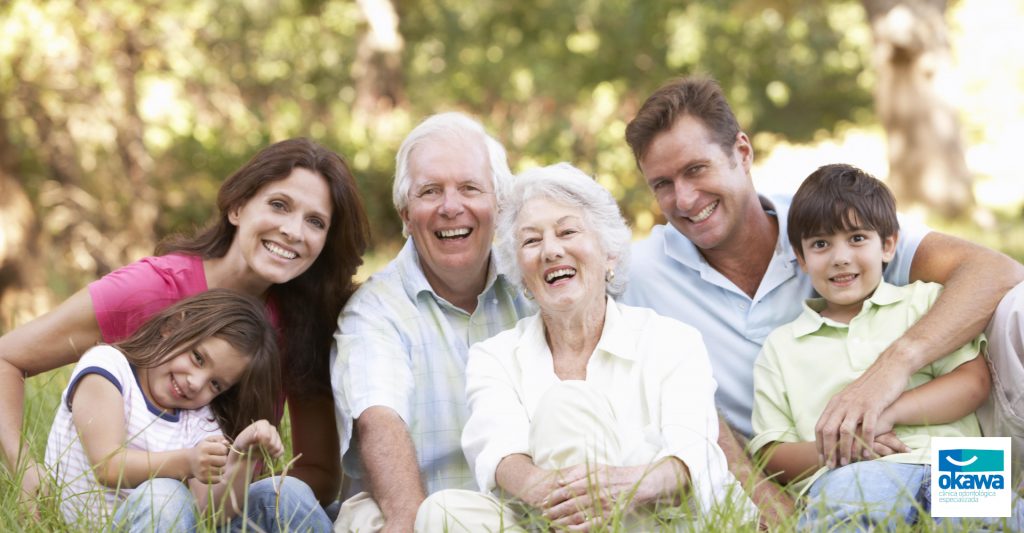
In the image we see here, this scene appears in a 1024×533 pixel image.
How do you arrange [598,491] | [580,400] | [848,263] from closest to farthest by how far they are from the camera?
[598,491]
[580,400]
[848,263]

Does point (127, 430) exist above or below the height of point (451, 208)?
below

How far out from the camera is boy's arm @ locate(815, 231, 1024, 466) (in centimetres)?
281

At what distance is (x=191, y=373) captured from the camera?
296 centimetres

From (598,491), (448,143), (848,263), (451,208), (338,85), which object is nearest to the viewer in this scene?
(598,491)

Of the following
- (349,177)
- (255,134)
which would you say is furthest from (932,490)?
(255,134)

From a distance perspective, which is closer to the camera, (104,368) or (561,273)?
(104,368)

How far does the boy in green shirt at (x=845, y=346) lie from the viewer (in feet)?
9.50

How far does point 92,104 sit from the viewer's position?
8.92 meters

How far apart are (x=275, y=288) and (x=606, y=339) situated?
52.1 inches

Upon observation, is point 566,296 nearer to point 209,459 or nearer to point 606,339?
point 606,339

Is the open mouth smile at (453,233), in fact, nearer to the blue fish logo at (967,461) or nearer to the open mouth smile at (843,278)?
the open mouth smile at (843,278)

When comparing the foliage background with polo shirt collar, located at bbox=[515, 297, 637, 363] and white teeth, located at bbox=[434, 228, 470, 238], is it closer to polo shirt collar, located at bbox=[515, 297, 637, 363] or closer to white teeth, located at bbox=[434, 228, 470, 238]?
white teeth, located at bbox=[434, 228, 470, 238]

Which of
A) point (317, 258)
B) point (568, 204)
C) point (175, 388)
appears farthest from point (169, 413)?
point (568, 204)

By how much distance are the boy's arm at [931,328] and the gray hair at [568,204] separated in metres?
0.78
